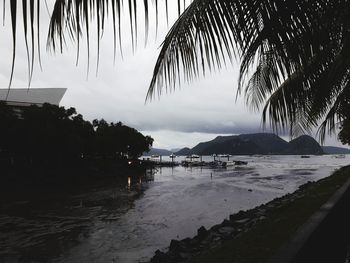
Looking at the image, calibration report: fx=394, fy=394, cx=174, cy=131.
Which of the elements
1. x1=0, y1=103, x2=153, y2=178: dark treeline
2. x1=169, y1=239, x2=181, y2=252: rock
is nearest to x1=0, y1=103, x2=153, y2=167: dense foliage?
x1=0, y1=103, x2=153, y2=178: dark treeline

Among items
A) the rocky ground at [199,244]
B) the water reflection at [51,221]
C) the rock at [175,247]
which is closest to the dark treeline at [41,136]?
the water reflection at [51,221]

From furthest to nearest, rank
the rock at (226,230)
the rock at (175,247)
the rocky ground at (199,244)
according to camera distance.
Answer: the rock at (226,230), the rock at (175,247), the rocky ground at (199,244)

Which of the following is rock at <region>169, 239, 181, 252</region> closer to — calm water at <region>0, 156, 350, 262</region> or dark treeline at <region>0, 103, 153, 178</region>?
calm water at <region>0, 156, 350, 262</region>

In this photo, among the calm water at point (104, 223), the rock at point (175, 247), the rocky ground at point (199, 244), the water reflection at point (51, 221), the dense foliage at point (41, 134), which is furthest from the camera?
the dense foliage at point (41, 134)

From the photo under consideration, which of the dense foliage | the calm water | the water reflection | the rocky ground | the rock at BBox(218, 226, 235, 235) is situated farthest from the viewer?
the dense foliage

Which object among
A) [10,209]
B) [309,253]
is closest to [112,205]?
[10,209]

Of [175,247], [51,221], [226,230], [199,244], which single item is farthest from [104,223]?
[199,244]

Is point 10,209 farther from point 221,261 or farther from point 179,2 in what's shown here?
point 179,2

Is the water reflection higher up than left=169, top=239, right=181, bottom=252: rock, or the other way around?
left=169, top=239, right=181, bottom=252: rock

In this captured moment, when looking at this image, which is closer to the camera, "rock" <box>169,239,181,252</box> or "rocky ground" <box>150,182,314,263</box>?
"rocky ground" <box>150,182,314,263</box>

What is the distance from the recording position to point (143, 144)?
87.7 meters

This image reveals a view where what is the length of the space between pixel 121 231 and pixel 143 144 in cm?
7001

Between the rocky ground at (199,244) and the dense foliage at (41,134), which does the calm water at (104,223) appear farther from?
the dense foliage at (41,134)

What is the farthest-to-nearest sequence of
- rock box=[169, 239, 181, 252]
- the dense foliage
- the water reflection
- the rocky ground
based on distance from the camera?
1. the dense foliage
2. the water reflection
3. rock box=[169, 239, 181, 252]
4. the rocky ground
